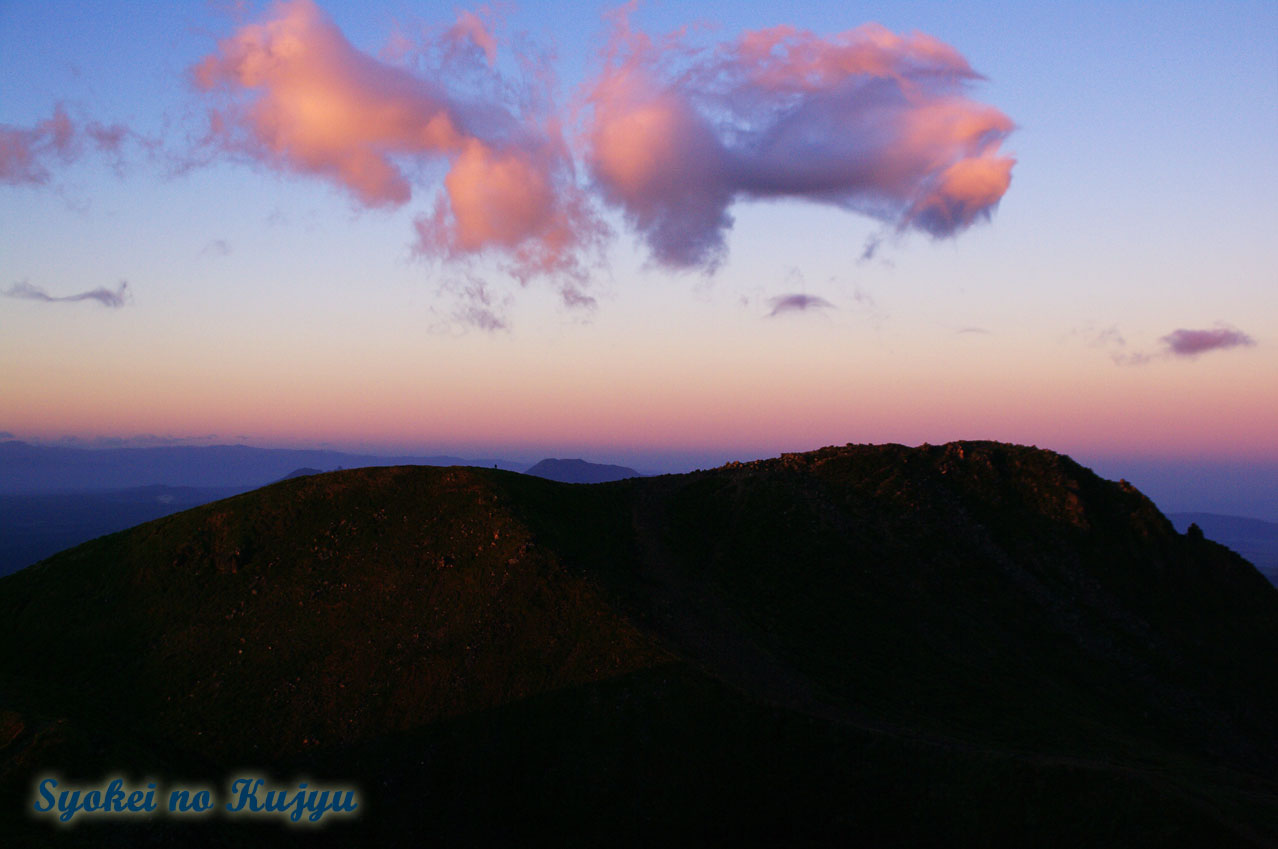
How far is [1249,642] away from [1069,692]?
71.4 ft

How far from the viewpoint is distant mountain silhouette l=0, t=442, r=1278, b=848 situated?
1476 inches

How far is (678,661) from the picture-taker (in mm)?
44719

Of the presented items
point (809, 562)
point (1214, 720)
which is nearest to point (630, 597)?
point (809, 562)

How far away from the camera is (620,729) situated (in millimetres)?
41781

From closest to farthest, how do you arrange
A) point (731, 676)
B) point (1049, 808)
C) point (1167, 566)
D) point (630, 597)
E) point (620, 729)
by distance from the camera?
point (1049, 808) → point (620, 729) → point (731, 676) → point (630, 597) → point (1167, 566)

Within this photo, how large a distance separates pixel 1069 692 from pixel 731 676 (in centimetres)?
2567

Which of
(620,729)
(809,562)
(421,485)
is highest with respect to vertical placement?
(421,485)

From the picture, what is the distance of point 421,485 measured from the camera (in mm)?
66062

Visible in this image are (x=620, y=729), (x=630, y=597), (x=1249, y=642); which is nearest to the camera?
(x=620, y=729)

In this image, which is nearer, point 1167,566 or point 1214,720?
point 1214,720

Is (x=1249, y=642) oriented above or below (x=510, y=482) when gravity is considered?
below

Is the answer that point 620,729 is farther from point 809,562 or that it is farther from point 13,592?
point 13,592

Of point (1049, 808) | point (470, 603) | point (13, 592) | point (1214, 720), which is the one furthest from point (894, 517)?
point (13, 592)

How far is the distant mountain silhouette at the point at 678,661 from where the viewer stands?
37.5m
